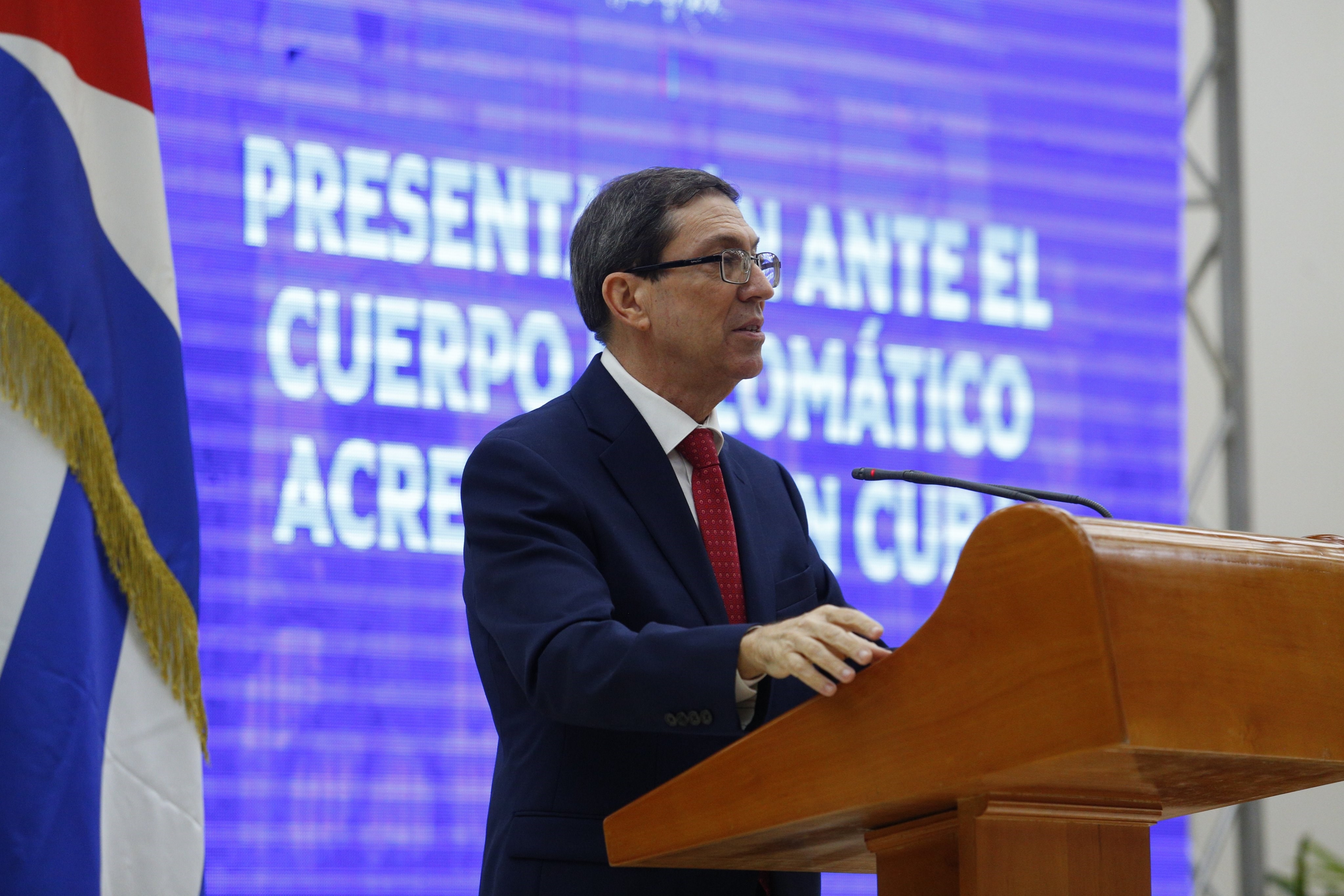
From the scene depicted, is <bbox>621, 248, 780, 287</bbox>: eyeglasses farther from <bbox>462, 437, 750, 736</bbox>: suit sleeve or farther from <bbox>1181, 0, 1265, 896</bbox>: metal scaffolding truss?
<bbox>1181, 0, 1265, 896</bbox>: metal scaffolding truss

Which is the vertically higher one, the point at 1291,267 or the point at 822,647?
the point at 1291,267

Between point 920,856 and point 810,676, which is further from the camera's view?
point 920,856

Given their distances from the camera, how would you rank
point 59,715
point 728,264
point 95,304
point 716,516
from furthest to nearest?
point 95,304
point 59,715
point 728,264
point 716,516

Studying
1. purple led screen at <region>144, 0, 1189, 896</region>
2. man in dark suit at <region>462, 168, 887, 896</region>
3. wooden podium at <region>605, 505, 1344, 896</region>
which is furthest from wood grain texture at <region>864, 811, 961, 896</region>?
purple led screen at <region>144, 0, 1189, 896</region>

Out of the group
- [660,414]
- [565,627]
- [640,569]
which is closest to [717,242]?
[660,414]

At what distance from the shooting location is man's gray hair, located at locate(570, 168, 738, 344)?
1891 millimetres

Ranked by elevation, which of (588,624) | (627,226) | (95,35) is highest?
(95,35)

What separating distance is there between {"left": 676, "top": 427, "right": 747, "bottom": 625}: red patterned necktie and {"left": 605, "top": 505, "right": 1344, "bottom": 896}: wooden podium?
527mm

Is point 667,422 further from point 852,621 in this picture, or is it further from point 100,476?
point 100,476

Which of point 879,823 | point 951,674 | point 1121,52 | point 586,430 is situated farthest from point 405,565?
point 1121,52

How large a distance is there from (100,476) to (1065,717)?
1.76 m

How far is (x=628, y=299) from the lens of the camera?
1887 millimetres

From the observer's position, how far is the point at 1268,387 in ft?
15.6

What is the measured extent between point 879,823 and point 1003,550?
14.4 inches
